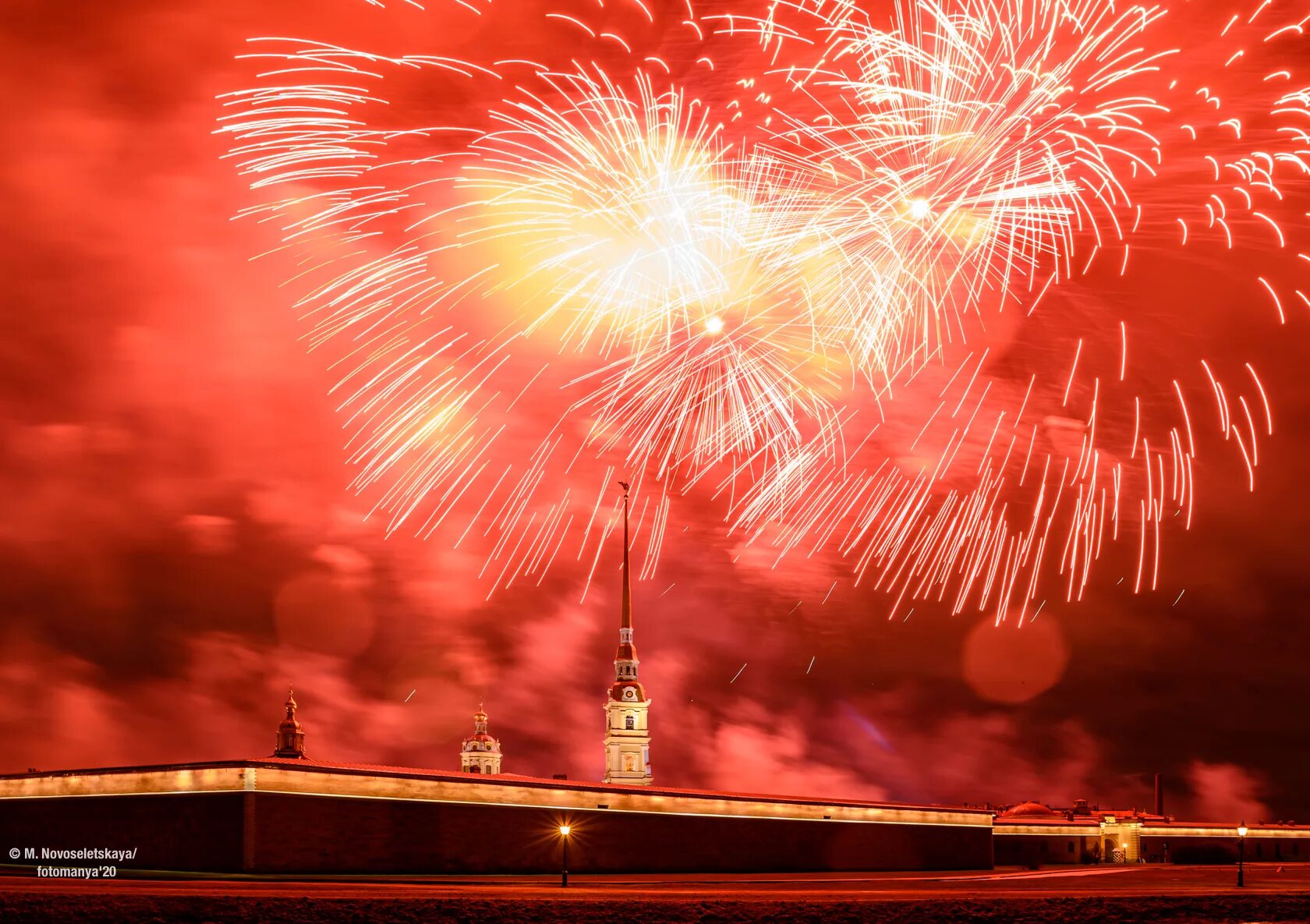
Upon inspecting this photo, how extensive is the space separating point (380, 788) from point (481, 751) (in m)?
103

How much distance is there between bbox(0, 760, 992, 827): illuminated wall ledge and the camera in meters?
38.9

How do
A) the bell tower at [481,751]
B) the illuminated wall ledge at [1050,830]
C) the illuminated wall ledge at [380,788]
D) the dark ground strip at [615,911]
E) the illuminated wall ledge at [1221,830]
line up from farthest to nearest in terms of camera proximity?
the bell tower at [481,751] → the illuminated wall ledge at [1221,830] → the illuminated wall ledge at [1050,830] → the illuminated wall ledge at [380,788] → the dark ground strip at [615,911]

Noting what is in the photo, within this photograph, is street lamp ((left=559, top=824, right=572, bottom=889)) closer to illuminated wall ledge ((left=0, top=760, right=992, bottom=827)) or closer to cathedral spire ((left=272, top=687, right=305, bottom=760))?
illuminated wall ledge ((left=0, top=760, right=992, bottom=827))

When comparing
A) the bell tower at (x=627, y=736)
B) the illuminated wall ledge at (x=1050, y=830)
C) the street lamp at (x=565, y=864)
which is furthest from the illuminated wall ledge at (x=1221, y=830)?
the street lamp at (x=565, y=864)

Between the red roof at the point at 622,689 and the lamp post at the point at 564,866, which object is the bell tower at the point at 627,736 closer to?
the red roof at the point at 622,689

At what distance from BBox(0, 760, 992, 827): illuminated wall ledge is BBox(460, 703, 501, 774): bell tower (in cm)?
8991

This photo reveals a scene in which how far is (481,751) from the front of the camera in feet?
464

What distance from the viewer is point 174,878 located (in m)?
36.1

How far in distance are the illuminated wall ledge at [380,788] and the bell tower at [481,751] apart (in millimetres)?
89913

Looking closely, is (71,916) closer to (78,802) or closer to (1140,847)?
(78,802)

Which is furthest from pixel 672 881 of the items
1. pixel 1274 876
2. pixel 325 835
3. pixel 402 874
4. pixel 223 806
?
pixel 1274 876

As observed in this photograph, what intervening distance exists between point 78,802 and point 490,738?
4057 inches

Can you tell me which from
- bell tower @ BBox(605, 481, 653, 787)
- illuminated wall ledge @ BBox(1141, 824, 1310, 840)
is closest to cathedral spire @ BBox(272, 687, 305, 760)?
bell tower @ BBox(605, 481, 653, 787)

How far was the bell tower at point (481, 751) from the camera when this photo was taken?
457 ft
